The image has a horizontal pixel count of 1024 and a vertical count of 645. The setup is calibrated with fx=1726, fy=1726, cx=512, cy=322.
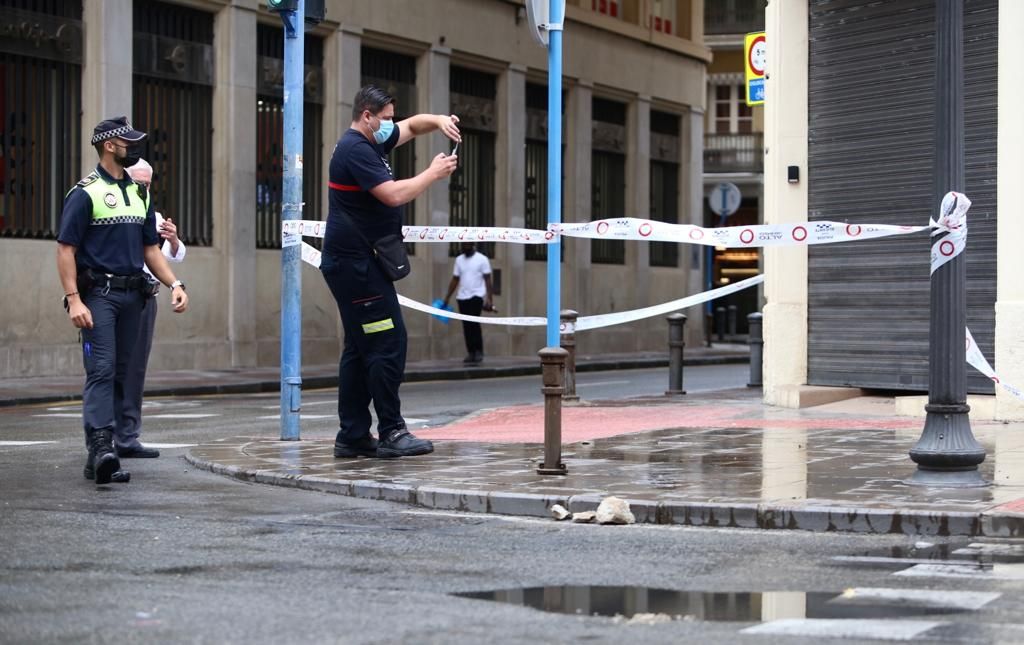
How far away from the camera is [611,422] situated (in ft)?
45.9

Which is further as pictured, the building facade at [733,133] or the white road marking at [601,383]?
the building facade at [733,133]

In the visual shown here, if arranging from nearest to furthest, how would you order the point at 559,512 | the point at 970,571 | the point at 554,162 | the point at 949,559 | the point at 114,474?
1. the point at 970,571
2. the point at 949,559
3. the point at 559,512
4. the point at 114,474
5. the point at 554,162

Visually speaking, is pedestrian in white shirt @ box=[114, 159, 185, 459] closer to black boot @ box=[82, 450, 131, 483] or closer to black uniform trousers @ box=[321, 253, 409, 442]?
black boot @ box=[82, 450, 131, 483]

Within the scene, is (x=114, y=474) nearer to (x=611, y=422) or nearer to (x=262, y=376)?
(x=611, y=422)

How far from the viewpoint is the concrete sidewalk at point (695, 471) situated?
27.1 feet

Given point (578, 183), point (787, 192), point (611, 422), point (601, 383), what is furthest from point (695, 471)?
point (578, 183)

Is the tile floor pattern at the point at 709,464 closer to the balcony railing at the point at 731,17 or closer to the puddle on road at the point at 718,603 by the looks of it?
the puddle on road at the point at 718,603

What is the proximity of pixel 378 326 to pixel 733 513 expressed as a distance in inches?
123

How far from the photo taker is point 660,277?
3566cm

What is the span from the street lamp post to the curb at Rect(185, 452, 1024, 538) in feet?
4.06

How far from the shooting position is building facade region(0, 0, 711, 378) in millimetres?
21141

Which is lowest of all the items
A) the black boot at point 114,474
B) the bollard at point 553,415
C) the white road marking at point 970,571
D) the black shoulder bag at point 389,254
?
the white road marking at point 970,571

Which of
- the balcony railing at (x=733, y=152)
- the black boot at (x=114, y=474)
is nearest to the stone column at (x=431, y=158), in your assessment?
the black boot at (x=114, y=474)

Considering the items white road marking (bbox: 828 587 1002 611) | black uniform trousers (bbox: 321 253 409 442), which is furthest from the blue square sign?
white road marking (bbox: 828 587 1002 611)
